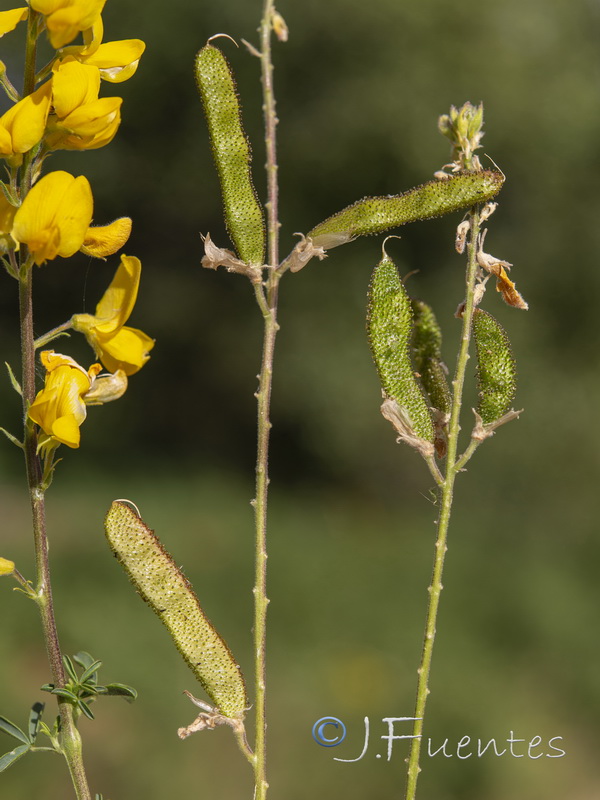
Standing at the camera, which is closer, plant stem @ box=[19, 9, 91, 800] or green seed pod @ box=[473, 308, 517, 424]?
plant stem @ box=[19, 9, 91, 800]

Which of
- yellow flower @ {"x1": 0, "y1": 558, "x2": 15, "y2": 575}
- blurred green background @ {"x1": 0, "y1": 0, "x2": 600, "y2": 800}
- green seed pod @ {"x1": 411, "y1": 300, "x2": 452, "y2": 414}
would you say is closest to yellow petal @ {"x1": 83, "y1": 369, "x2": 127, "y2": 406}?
yellow flower @ {"x1": 0, "y1": 558, "x2": 15, "y2": 575}

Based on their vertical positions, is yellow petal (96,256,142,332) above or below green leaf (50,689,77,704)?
above

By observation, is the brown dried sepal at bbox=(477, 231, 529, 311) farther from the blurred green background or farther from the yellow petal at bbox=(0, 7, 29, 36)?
the blurred green background

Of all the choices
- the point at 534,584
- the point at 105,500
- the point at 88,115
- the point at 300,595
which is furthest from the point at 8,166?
the point at 105,500

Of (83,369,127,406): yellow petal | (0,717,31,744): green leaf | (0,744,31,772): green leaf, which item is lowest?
(0,744,31,772): green leaf

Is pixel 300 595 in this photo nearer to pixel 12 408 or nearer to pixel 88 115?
pixel 12 408

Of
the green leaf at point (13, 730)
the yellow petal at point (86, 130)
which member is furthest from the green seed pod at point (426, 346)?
the green leaf at point (13, 730)

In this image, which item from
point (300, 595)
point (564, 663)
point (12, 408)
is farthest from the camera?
point (12, 408)
